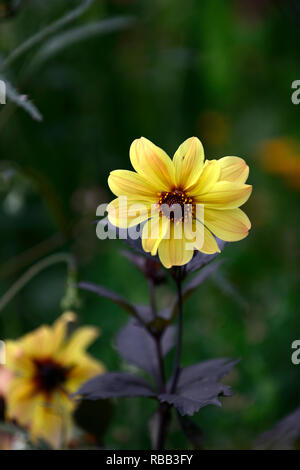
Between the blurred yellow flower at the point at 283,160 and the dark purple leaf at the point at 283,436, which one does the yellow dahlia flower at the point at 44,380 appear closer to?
the dark purple leaf at the point at 283,436

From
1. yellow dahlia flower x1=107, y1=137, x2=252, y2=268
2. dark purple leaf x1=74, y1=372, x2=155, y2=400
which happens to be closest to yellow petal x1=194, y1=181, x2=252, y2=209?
yellow dahlia flower x1=107, y1=137, x2=252, y2=268

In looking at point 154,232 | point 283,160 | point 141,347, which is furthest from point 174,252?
point 283,160

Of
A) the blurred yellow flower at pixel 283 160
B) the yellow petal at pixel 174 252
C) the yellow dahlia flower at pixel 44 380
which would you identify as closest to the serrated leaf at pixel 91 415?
the yellow dahlia flower at pixel 44 380

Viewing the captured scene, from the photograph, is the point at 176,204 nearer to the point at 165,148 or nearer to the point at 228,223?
the point at 228,223

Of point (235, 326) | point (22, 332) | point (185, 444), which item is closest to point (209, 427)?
point (185, 444)
